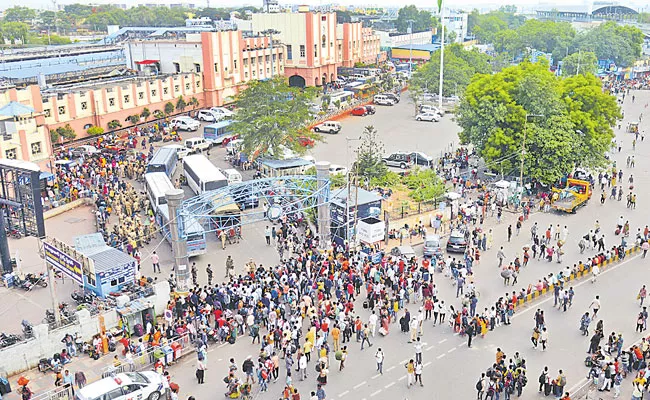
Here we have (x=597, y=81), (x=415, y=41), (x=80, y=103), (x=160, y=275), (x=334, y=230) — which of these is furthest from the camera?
(x=415, y=41)

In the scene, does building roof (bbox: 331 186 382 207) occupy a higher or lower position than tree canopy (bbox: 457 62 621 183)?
lower

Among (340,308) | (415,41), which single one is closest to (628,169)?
(340,308)

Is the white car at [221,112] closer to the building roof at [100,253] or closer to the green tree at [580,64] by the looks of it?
the building roof at [100,253]

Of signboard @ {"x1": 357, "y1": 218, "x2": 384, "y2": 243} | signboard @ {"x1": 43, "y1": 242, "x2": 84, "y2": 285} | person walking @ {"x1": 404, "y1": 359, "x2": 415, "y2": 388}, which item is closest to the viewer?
person walking @ {"x1": 404, "y1": 359, "x2": 415, "y2": 388}

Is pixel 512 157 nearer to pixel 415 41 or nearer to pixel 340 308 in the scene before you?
pixel 340 308

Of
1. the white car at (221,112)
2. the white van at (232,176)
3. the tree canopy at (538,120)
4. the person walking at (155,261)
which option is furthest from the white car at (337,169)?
the white car at (221,112)

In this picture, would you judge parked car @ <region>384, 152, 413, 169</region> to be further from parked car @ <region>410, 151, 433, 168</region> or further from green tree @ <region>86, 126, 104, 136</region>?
green tree @ <region>86, 126, 104, 136</region>

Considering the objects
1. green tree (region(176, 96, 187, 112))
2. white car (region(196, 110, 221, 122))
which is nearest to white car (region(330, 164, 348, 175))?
white car (region(196, 110, 221, 122))
